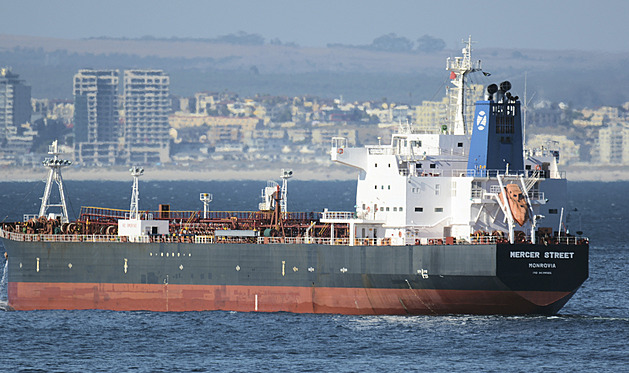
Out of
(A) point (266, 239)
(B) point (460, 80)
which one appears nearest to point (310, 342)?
(A) point (266, 239)

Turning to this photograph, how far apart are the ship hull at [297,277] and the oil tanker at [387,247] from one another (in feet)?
0.18

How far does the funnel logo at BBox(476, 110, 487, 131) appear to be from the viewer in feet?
173

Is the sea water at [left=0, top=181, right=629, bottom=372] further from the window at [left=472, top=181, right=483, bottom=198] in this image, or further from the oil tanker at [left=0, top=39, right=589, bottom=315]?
the window at [left=472, top=181, right=483, bottom=198]

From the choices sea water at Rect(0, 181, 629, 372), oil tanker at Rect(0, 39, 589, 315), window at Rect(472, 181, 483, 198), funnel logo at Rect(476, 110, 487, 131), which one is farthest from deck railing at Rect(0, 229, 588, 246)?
funnel logo at Rect(476, 110, 487, 131)

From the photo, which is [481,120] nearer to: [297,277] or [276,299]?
[297,277]

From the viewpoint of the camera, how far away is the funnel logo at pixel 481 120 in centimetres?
5281

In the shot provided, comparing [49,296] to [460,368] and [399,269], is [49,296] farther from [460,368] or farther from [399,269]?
[460,368]

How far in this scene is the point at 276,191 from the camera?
192ft

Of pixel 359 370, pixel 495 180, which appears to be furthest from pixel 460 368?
pixel 495 180

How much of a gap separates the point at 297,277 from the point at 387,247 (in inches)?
179

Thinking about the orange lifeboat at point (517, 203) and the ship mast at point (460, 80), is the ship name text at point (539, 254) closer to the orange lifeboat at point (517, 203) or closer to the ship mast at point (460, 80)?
the orange lifeboat at point (517, 203)

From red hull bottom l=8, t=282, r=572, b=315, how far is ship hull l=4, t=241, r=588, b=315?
0.04 metres

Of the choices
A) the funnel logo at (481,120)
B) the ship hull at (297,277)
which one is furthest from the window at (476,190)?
the ship hull at (297,277)

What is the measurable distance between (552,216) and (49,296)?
23.2 meters
